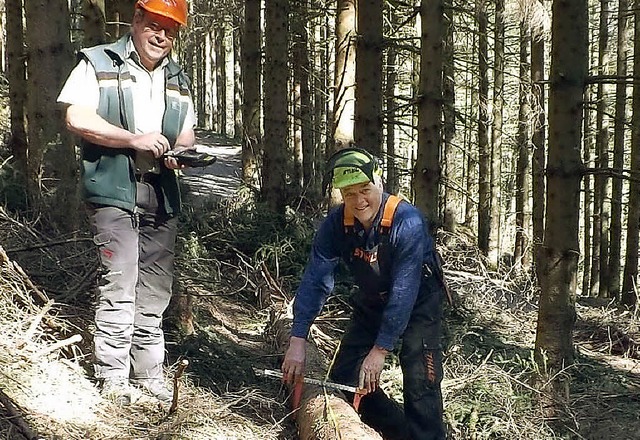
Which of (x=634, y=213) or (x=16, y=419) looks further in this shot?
(x=634, y=213)

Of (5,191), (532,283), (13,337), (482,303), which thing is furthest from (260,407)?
(532,283)

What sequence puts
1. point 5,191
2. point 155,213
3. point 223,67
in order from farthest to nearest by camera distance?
1. point 223,67
2. point 5,191
3. point 155,213

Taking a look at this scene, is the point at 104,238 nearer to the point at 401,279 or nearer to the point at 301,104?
the point at 401,279

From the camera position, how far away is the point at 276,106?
10.2 meters

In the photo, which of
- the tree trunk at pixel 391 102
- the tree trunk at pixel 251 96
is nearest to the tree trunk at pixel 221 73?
the tree trunk at pixel 391 102

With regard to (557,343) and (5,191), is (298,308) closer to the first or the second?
(557,343)

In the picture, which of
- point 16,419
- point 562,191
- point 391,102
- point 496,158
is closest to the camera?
point 16,419

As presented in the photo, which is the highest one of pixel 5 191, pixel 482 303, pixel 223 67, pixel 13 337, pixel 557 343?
pixel 223 67

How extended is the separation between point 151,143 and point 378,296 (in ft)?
5.09

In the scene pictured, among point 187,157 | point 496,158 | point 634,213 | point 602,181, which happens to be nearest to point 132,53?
point 187,157

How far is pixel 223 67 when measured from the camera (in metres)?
30.0

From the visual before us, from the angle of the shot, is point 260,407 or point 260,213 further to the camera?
point 260,213

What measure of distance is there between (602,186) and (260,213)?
10.5m

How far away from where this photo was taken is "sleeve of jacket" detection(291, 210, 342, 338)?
406cm
